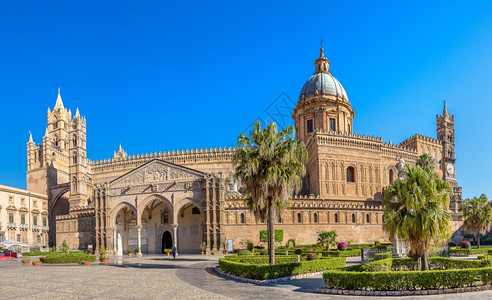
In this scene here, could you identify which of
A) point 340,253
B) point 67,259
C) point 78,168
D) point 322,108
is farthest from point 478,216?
point 78,168

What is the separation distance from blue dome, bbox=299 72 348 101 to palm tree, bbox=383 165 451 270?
4830cm

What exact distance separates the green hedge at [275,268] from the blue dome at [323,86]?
4654 cm

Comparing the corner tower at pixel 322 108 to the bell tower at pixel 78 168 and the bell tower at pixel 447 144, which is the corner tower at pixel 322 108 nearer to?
the bell tower at pixel 447 144

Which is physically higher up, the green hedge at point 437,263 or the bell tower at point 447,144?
the bell tower at point 447,144

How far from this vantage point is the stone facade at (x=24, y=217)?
6047 cm

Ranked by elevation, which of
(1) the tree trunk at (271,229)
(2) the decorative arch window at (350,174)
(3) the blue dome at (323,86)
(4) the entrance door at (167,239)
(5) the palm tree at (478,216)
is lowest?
(4) the entrance door at (167,239)

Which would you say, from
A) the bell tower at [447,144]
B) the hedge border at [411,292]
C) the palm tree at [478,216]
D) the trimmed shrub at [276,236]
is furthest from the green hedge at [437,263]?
the bell tower at [447,144]

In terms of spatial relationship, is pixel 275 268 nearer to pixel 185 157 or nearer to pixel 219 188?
pixel 219 188

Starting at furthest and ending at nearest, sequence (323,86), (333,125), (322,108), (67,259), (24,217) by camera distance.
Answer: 1. (323,86)
2. (333,125)
3. (322,108)
4. (24,217)
5. (67,259)

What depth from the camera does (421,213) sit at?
759 inches

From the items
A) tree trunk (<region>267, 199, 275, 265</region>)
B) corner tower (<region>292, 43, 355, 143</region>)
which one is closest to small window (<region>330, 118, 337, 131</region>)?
corner tower (<region>292, 43, 355, 143</region>)

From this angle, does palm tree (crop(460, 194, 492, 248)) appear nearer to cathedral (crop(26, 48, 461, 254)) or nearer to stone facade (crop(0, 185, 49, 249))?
cathedral (crop(26, 48, 461, 254))

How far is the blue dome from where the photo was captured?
222ft

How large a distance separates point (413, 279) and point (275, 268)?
6.91 m
